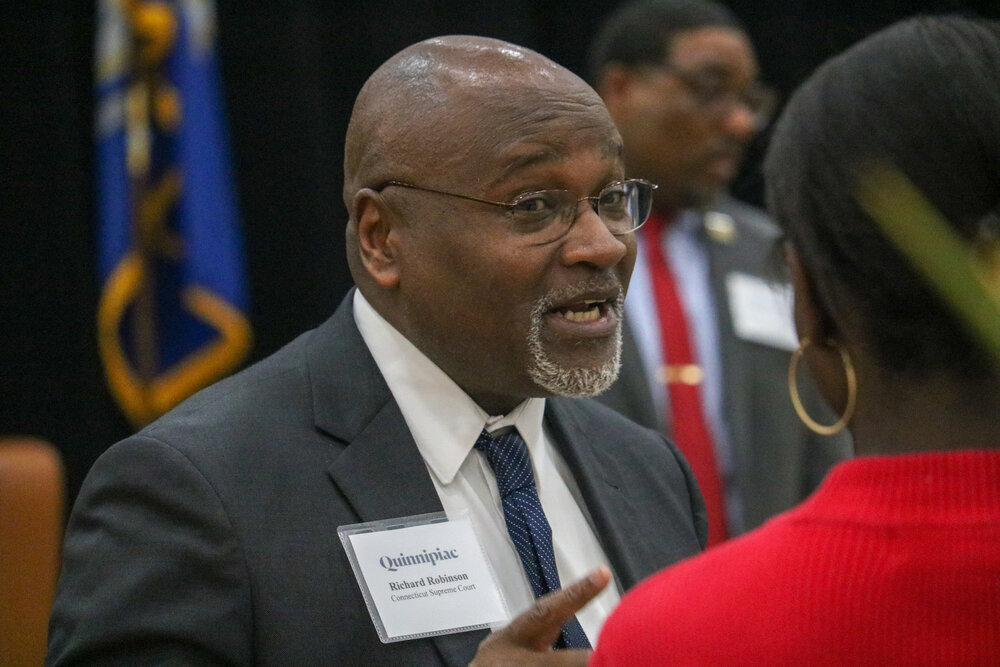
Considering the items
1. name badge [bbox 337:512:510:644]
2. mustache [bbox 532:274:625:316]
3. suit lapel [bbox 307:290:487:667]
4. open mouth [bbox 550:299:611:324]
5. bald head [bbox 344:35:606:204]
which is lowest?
name badge [bbox 337:512:510:644]

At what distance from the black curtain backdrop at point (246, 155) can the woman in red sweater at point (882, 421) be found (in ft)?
8.38

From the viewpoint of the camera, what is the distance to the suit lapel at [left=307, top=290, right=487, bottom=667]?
6.48ft

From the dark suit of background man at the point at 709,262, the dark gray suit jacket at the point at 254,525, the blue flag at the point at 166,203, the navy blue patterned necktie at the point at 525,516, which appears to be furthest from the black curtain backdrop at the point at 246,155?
the dark gray suit jacket at the point at 254,525

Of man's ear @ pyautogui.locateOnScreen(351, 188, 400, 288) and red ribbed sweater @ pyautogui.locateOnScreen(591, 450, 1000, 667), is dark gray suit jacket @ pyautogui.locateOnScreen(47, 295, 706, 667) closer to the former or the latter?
man's ear @ pyautogui.locateOnScreen(351, 188, 400, 288)

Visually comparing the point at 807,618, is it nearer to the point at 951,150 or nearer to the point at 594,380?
the point at 951,150

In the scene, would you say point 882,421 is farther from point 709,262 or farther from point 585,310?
point 709,262

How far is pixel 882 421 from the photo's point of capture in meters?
1.29

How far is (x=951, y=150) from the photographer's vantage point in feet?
3.98

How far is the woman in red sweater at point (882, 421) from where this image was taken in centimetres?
120

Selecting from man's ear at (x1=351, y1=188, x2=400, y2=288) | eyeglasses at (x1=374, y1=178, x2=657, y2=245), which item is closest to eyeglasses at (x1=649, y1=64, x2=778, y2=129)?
eyeglasses at (x1=374, y1=178, x2=657, y2=245)

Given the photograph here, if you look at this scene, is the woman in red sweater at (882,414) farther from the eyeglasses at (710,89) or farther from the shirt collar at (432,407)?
the eyeglasses at (710,89)

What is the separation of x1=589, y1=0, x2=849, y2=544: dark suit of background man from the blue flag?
54.0 inches

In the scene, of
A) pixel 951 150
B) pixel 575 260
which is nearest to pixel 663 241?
pixel 575 260

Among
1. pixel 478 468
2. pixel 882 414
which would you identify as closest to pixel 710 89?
pixel 478 468
